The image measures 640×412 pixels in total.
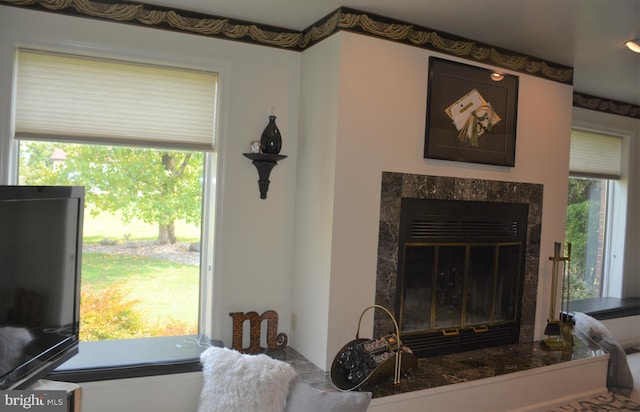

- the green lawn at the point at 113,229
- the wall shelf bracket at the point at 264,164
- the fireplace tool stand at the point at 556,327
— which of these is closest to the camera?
the green lawn at the point at 113,229

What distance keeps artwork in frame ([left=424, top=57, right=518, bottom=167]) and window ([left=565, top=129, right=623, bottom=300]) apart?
1.68 m

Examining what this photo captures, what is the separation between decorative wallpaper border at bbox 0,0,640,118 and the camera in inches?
111

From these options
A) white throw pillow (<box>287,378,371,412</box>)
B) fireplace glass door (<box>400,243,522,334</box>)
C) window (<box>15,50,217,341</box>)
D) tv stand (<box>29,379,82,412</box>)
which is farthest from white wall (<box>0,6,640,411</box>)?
tv stand (<box>29,379,82,412</box>)

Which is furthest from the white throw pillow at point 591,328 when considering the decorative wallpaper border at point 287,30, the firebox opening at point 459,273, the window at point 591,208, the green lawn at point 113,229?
the green lawn at point 113,229

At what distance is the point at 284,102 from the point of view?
3293 mm

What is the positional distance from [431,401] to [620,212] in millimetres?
3560

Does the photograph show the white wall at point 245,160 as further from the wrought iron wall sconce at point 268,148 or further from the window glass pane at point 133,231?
the window glass pane at point 133,231

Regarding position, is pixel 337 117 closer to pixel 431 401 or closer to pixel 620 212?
pixel 431 401

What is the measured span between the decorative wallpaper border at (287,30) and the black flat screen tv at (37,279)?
1.29 m

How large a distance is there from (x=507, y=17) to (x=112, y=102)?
7.90 ft

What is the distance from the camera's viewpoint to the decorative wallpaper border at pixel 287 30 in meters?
2.81

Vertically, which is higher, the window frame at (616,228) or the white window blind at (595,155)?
the white window blind at (595,155)

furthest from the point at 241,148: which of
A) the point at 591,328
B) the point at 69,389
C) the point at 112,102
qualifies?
the point at 591,328

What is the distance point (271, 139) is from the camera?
309cm
